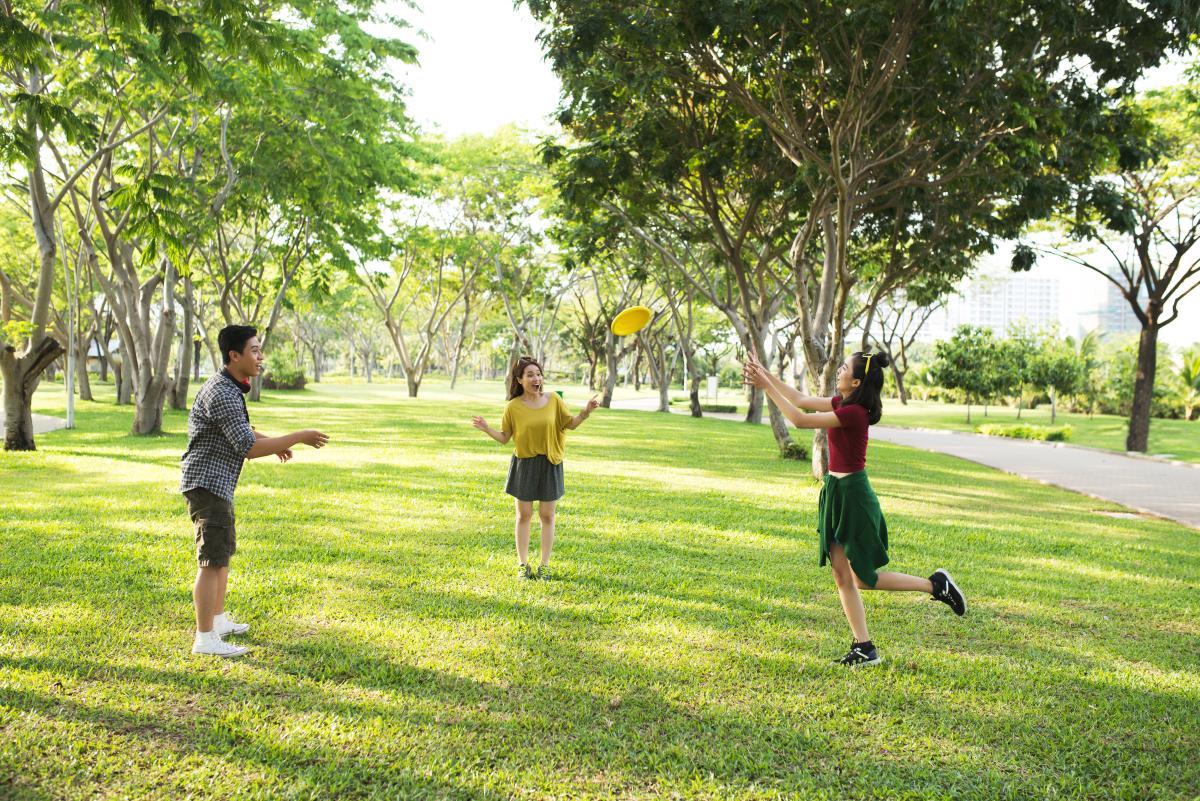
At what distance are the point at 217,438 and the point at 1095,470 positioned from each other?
61.5ft

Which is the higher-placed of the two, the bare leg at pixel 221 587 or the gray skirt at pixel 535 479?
the gray skirt at pixel 535 479

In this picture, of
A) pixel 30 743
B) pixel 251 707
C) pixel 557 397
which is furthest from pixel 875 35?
pixel 30 743

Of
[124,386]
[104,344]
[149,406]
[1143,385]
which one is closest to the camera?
[149,406]

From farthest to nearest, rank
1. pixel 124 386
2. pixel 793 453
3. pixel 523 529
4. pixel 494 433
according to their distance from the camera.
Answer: pixel 124 386, pixel 793 453, pixel 523 529, pixel 494 433

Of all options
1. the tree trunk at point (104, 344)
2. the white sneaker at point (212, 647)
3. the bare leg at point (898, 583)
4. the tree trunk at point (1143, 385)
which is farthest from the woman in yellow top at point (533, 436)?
the tree trunk at point (104, 344)

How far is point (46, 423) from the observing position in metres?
19.2

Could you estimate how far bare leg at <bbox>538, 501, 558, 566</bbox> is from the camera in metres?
6.32

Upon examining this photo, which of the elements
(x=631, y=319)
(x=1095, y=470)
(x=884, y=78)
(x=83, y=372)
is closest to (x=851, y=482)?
(x=631, y=319)

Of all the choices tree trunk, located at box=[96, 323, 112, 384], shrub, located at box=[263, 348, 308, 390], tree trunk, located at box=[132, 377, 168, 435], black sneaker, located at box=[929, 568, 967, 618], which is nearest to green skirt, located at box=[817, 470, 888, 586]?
black sneaker, located at box=[929, 568, 967, 618]

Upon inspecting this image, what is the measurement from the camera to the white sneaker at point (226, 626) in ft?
15.4

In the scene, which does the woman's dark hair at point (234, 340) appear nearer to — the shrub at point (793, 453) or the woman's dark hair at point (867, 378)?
the woman's dark hair at point (867, 378)

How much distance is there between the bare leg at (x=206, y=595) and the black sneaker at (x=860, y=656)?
353 cm

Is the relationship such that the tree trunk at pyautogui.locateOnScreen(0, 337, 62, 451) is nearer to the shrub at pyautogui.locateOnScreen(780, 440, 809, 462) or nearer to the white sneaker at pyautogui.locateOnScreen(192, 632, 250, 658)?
the white sneaker at pyautogui.locateOnScreen(192, 632, 250, 658)

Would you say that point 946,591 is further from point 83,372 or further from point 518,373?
point 83,372
